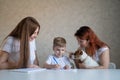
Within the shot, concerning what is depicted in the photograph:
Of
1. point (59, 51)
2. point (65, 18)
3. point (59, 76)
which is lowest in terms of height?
point (59, 76)

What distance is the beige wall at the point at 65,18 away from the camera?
9.99ft

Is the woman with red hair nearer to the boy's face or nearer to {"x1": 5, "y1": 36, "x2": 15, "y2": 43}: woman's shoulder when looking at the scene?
the boy's face

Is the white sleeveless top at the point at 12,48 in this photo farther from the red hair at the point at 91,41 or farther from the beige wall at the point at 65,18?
the beige wall at the point at 65,18

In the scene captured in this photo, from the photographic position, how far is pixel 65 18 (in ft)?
10.2

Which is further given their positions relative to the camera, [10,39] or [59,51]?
[59,51]

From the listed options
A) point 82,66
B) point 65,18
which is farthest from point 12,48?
point 65,18

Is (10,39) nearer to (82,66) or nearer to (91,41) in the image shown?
(82,66)

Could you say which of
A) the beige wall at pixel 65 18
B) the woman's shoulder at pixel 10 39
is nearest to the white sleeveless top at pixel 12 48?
the woman's shoulder at pixel 10 39

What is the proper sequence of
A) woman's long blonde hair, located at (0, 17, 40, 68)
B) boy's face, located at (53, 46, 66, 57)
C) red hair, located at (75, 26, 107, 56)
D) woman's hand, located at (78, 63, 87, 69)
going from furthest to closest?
boy's face, located at (53, 46, 66, 57) < red hair, located at (75, 26, 107, 56) < woman's hand, located at (78, 63, 87, 69) < woman's long blonde hair, located at (0, 17, 40, 68)

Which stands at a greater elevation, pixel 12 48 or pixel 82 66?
pixel 12 48

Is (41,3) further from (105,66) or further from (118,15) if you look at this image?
(105,66)

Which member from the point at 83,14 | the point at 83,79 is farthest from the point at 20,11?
the point at 83,79

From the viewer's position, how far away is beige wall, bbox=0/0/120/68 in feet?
9.99

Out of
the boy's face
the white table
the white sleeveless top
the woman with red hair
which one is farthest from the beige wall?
the white table
